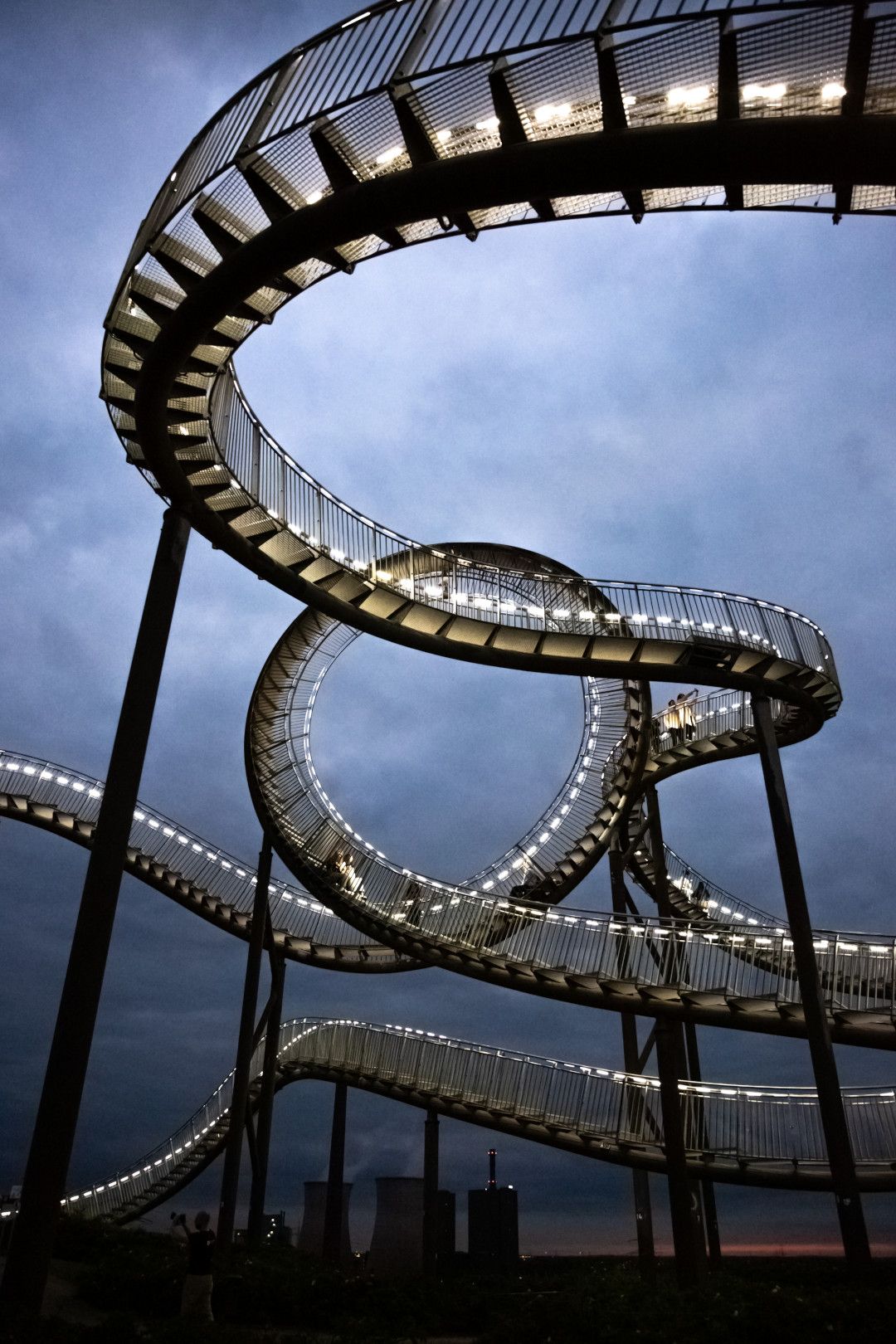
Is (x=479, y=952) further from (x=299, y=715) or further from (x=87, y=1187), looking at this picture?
(x=87, y=1187)

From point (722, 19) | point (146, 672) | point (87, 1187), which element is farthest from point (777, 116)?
point (87, 1187)

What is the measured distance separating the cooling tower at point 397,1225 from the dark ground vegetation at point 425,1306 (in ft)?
18.3

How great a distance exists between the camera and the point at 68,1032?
26.1ft

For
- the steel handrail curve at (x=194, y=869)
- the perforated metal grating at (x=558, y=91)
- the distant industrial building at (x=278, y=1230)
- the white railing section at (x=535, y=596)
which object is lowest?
the distant industrial building at (x=278, y=1230)

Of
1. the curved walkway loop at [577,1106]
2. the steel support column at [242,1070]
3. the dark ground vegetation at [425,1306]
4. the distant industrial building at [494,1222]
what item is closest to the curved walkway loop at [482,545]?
the curved walkway loop at [577,1106]

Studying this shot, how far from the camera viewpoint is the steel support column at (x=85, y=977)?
288 inches

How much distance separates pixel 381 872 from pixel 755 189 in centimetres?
1329

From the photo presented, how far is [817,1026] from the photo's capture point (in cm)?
1246

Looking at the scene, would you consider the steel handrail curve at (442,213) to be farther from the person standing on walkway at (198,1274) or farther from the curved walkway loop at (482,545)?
the person standing on walkway at (198,1274)

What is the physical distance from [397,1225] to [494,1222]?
5658mm

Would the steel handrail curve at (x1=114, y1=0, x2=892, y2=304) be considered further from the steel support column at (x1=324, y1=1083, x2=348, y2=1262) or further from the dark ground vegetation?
the steel support column at (x1=324, y1=1083, x2=348, y2=1262)

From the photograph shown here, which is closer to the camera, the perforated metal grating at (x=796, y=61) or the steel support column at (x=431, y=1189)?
the perforated metal grating at (x=796, y=61)

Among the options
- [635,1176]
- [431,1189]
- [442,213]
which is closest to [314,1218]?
[431,1189]

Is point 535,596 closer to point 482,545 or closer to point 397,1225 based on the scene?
point 482,545
